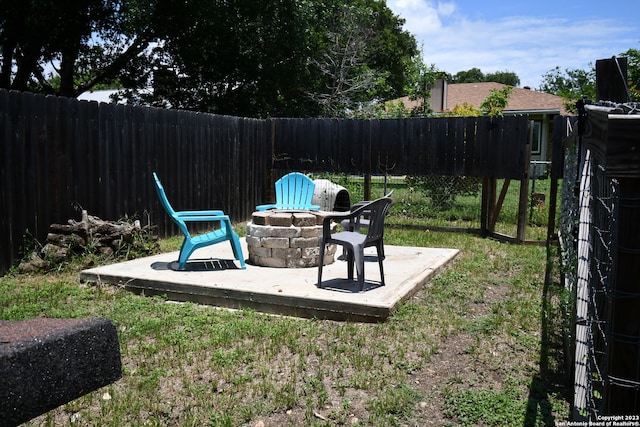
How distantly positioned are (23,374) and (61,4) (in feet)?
56.3

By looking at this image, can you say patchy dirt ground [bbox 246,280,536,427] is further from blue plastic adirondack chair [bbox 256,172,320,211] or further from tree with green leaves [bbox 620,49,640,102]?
tree with green leaves [bbox 620,49,640,102]

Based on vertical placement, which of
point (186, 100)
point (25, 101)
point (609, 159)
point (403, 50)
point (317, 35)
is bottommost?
point (609, 159)

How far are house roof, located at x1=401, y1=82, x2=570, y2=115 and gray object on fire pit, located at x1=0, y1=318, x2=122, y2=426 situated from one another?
1928cm

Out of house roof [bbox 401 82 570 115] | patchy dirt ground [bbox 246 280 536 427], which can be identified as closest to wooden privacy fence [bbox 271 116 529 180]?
patchy dirt ground [bbox 246 280 536 427]

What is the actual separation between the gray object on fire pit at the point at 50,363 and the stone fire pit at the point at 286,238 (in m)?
2.92

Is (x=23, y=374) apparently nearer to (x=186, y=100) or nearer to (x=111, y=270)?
(x=111, y=270)

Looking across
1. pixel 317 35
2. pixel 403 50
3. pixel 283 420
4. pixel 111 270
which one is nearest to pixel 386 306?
pixel 283 420

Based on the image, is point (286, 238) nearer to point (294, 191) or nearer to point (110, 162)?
point (294, 191)

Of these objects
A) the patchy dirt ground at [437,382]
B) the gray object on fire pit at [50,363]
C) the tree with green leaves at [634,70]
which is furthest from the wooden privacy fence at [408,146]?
A: the gray object on fire pit at [50,363]

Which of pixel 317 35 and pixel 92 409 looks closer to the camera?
pixel 92 409

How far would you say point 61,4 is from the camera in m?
17.1

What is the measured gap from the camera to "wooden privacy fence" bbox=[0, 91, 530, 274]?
20.6ft

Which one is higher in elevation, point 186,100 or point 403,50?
point 403,50

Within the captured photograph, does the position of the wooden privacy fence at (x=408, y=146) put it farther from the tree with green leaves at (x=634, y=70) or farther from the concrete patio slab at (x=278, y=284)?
the tree with green leaves at (x=634, y=70)
